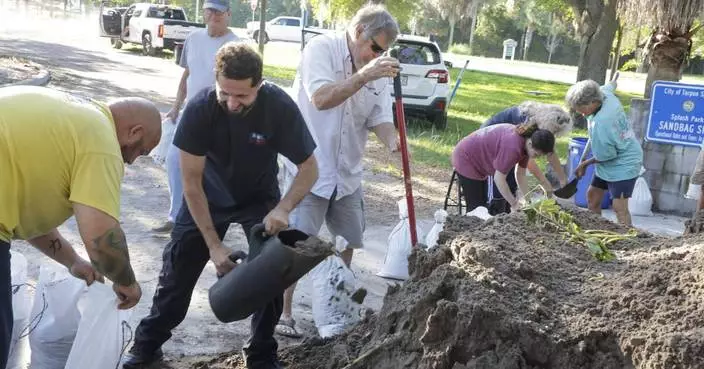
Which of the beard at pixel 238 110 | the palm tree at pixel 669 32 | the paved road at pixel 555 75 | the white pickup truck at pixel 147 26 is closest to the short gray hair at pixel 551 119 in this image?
the beard at pixel 238 110

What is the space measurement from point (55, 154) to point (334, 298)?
235 cm

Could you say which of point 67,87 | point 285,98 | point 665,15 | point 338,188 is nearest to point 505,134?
point 338,188

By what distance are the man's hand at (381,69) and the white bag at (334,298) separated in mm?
1097

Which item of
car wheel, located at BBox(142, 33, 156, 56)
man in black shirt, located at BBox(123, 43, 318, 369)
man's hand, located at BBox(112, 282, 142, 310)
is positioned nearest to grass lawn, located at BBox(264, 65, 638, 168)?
man in black shirt, located at BBox(123, 43, 318, 369)

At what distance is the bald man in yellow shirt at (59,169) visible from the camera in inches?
114

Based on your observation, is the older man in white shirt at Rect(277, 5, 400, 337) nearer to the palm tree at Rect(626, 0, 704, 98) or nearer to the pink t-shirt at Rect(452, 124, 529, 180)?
the pink t-shirt at Rect(452, 124, 529, 180)

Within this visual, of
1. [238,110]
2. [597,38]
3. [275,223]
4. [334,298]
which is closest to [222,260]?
[275,223]

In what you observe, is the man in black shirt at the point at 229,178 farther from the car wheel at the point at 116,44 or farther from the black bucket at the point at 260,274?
the car wheel at the point at 116,44

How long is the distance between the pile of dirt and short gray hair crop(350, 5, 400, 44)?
126 centimetres

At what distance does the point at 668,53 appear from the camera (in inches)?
456

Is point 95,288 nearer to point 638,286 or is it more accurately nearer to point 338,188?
point 338,188

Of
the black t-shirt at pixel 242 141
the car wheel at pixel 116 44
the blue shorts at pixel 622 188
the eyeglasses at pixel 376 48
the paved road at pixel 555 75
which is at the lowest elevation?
the car wheel at pixel 116 44

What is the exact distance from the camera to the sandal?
16.7 ft

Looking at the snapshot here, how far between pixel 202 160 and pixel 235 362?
1165 millimetres
